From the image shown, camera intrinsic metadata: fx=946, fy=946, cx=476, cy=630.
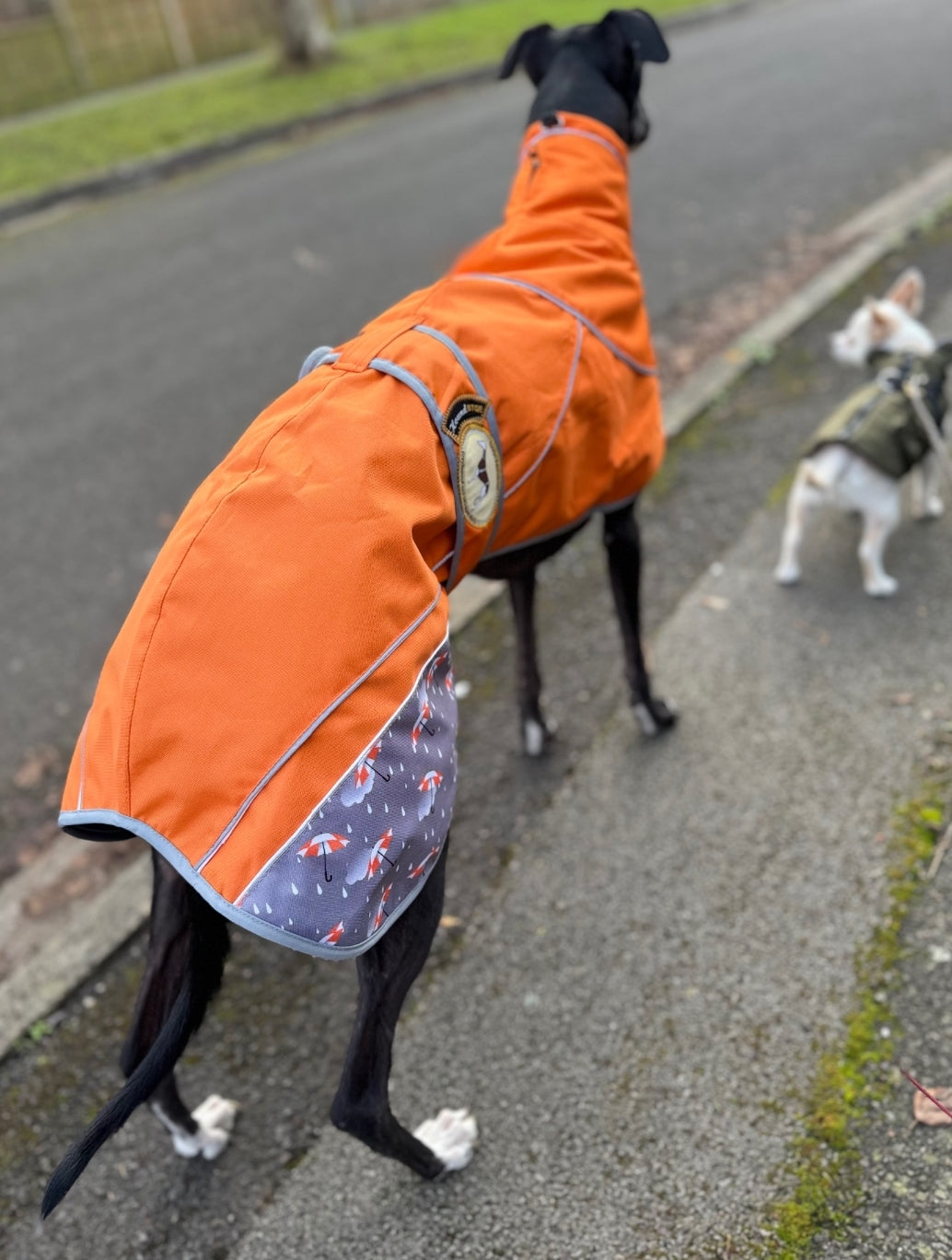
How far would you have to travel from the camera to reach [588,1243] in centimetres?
188

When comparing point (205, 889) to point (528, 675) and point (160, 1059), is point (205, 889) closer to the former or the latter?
point (160, 1059)

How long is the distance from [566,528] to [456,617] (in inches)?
50.5

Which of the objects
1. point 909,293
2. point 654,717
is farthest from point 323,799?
point 909,293

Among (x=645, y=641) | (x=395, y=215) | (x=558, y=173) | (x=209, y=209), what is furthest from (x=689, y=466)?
(x=209, y=209)

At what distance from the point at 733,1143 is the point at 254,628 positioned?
1.47 m

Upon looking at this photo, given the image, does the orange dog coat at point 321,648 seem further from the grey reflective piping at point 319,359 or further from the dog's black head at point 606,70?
the dog's black head at point 606,70

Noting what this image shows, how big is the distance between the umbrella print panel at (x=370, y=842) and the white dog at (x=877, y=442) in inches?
78.6

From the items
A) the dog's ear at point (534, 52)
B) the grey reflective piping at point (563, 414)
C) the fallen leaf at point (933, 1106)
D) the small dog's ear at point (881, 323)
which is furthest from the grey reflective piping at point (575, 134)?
the fallen leaf at point (933, 1106)

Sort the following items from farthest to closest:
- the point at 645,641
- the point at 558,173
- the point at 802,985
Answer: the point at 645,641 → the point at 558,173 → the point at 802,985

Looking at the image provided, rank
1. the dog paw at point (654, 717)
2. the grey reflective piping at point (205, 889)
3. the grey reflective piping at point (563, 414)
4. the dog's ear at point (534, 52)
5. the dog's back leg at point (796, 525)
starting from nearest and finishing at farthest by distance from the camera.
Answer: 1. the grey reflective piping at point (205, 889)
2. the grey reflective piping at point (563, 414)
3. the dog's ear at point (534, 52)
4. the dog paw at point (654, 717)
5. the dog's back leg at point (796, 525)

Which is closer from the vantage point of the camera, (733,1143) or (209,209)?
(733,1143)

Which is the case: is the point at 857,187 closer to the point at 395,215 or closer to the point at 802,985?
the point at 395,215

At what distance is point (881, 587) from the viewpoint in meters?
3.28

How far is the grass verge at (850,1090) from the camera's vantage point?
181 cm
